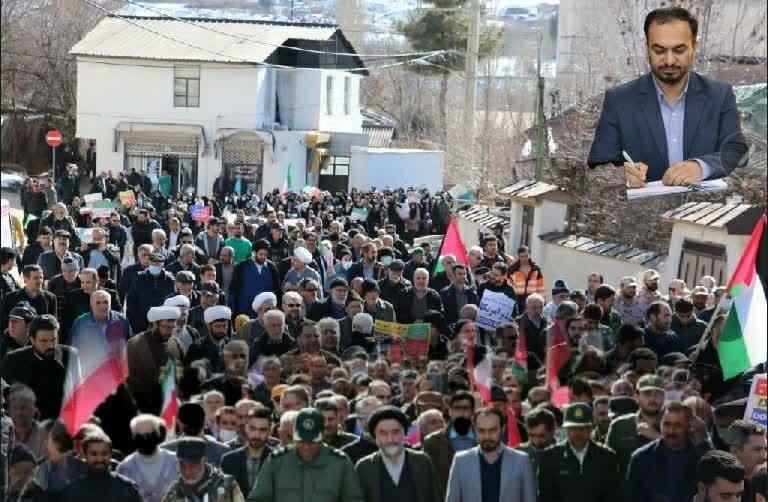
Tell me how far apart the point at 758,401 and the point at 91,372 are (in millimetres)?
2727

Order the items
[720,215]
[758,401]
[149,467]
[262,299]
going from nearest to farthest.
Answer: [149,467] < [720,215] < [758,401] < [262,299]

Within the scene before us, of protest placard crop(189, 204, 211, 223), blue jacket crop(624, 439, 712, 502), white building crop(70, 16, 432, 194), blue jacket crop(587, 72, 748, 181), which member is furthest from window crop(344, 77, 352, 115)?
blue jacket crop(624, 439, 712, 502)

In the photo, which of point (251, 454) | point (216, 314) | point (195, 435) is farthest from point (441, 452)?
point (216, 314)

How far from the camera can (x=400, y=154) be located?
845cm

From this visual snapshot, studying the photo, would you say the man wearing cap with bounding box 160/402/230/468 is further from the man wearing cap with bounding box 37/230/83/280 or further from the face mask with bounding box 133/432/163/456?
the man wearing cap with bounding box 37/230/83/280

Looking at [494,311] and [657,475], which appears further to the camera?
[494,311]

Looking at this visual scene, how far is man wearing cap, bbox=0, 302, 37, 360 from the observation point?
30.8ft

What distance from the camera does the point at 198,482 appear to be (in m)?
7.63

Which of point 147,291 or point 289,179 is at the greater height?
point 289,179

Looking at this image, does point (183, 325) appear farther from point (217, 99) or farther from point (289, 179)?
point (217, 99)

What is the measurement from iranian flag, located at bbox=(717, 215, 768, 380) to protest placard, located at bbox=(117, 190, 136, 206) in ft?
8.22

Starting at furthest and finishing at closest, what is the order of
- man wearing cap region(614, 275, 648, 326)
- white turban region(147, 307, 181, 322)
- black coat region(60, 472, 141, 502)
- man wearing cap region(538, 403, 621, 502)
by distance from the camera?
white turban region(147, 307, 181, 322) → man wearing cap region(614, 275, 648, 326) → man wearing cap region(538, 403, 621, 502) → black coat region(60, 472, 141, 502)

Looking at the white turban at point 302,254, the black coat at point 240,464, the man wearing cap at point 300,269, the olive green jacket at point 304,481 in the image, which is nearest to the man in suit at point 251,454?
the black coat at point 240,464

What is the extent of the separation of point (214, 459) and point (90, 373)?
744 millimetres
